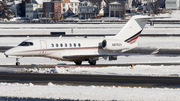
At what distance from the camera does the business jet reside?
27.4 metres

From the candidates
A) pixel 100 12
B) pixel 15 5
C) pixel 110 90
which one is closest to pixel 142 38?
pixel 110 90

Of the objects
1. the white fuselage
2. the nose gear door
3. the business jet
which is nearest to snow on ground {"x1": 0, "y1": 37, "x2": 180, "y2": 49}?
the business jet

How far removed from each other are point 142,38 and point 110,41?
77.9 ft

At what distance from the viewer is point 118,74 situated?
73.3ft

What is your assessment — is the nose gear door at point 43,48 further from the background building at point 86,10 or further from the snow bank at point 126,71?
the background building at point 86,10

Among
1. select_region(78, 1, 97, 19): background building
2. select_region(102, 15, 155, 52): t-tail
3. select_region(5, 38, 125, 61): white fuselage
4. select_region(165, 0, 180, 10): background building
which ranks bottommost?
select_region(5, 38, 125, 61): white fuselage

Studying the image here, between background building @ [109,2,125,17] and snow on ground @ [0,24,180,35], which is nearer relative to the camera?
snow on ground @ [0,24,180,35]

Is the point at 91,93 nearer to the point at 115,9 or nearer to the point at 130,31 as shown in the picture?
the point at 130,31

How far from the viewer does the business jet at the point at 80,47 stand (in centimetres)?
2742

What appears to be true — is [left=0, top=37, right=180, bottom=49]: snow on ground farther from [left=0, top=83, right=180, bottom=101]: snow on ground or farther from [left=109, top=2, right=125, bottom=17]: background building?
[left=109, top=2, right=125, bottom=17]: background building

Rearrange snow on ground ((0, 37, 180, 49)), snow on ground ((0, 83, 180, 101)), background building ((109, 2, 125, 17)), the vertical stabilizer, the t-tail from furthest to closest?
background building ((109, 2, 125, 17)) → snow on ground ((0, 37, 180, 49)) → the vertical stabilizer → the t-tail → snow on ground ((0, 83, 180, 101))

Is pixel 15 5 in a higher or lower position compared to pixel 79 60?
higher

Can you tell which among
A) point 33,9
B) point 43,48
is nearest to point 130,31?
point 43,48

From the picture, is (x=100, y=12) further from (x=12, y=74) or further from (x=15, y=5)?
(x=12, y=74)
